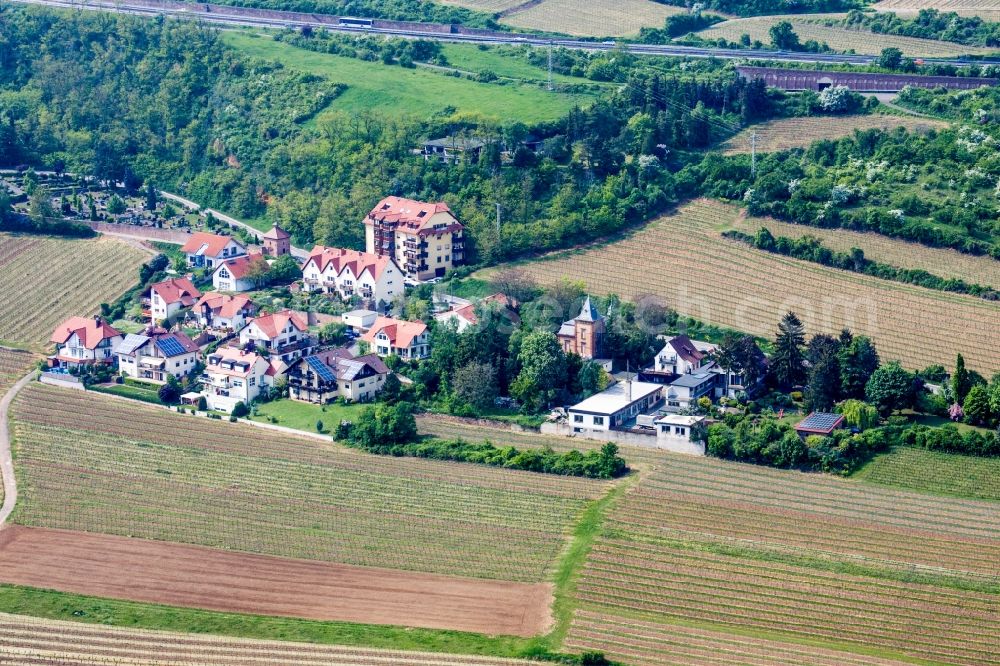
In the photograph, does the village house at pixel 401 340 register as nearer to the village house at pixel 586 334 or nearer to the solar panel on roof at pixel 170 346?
the village house at pixel 586 334

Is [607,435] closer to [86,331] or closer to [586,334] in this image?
[586,334]

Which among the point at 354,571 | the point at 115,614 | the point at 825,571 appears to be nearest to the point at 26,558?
the point at 115,614

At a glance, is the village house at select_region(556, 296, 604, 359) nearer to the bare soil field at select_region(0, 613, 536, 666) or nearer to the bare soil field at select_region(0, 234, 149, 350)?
the bare soil field at select_region(0, 234, 149, 350)

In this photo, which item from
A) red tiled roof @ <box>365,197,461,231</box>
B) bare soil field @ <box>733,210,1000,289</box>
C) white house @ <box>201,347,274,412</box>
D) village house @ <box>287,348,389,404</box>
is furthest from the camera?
red tiled roof @ <box>365,197,461,231</box>

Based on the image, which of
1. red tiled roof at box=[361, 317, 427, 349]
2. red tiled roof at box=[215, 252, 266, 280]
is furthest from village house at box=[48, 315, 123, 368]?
→ red tiled roof at box=[361, 317, 427, 349]

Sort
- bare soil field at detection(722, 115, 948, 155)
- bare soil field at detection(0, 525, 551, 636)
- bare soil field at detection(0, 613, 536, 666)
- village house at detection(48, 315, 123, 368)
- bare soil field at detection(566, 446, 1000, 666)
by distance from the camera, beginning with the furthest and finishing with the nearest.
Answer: bare soil field at detection(722, 115, 948, 155)
village house at detection(48, 315, 123, 368)
bare soil field at detection(0, 525, 551, 636)
bare soil field at detection(566, 446, 1000, 666)
bare soil field at detection(0, 613, 536, 666)

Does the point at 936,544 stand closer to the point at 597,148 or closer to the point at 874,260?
the point at 874,260
